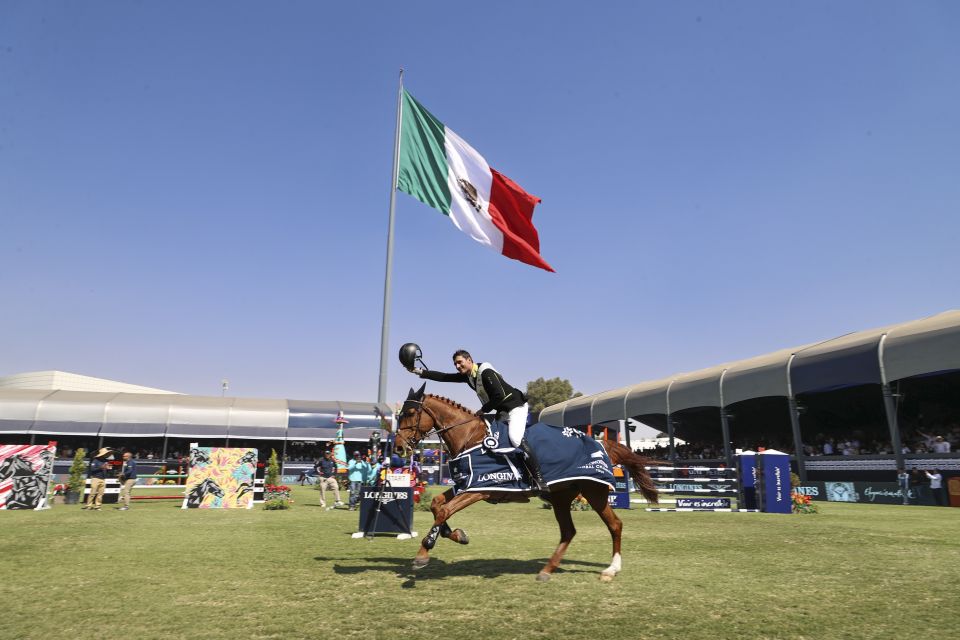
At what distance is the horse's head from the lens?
8.05 m

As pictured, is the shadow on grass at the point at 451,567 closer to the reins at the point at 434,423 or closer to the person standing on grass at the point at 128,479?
the reins at the point at 434,423

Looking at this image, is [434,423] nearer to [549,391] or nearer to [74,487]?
[74,487]

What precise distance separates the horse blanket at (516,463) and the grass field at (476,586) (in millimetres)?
1195

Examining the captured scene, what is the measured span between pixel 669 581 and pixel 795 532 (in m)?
7.35

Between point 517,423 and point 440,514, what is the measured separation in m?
1.56

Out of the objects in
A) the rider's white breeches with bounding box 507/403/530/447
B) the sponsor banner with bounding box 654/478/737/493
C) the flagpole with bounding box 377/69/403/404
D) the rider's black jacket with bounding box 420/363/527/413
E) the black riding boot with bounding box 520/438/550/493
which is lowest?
the sponsor banner with bounding box 654/478/737/493

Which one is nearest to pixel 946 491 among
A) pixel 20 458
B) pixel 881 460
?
pixel 881 460

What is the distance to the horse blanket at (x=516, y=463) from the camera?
24.4 feet

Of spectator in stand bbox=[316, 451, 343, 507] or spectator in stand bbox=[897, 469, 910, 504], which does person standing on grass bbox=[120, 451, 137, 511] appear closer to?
spectator in stand bbox=[316, 451, 343, 507]

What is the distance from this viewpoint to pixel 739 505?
805 inches

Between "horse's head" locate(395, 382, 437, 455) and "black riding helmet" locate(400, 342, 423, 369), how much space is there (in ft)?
1.24

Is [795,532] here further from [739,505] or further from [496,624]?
[496,624]

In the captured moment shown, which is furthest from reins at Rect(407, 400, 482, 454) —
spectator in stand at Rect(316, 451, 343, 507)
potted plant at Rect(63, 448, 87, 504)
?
potted plant at Rect(63, 448, 87, 504)

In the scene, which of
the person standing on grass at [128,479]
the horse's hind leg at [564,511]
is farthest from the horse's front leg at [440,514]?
the person standing on grass at [128,479]
